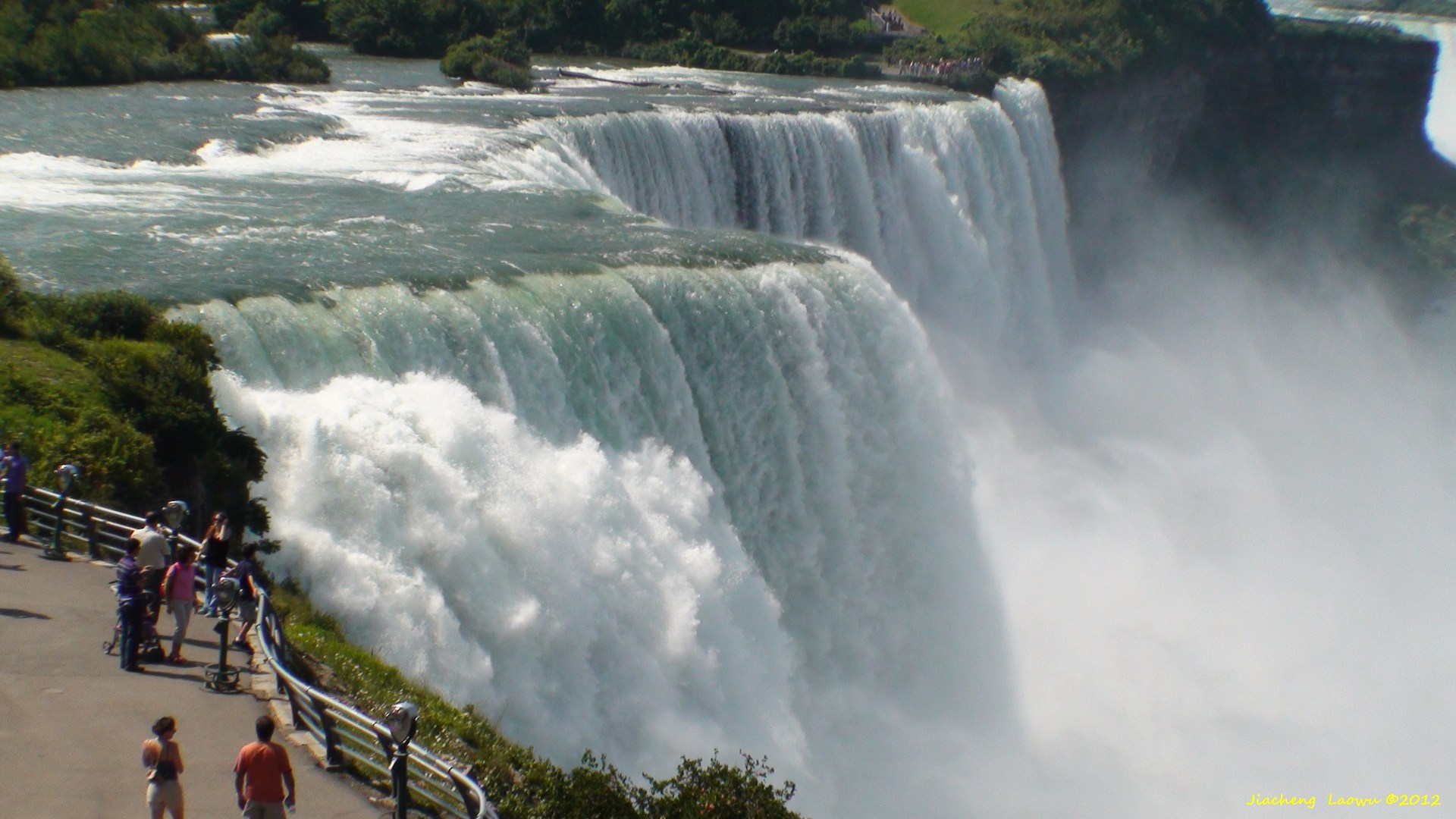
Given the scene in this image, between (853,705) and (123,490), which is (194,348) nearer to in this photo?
(123,490)

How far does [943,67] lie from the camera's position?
40.3 metres

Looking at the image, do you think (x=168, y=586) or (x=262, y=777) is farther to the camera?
(x=168, y=586)

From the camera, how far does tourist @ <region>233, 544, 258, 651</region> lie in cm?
851

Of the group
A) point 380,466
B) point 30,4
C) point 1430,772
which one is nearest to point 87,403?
point 380,466

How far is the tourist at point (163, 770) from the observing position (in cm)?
648

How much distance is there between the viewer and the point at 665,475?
14.7m

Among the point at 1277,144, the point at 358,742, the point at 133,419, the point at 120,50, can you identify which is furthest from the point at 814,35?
the point at 358,742

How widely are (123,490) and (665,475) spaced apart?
567 cm

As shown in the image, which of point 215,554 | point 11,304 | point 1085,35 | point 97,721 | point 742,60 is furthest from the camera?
point 1085,35

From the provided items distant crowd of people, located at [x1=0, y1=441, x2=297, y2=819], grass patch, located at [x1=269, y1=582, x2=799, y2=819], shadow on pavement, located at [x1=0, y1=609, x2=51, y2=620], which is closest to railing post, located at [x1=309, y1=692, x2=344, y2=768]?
distant crowd of people, located at [x1=0, y1=441, x2=297, y2=819]

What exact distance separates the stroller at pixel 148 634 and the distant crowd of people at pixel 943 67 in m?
32.7

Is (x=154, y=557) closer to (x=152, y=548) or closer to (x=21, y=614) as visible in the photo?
(x=152, y=548)

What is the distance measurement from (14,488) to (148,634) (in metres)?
2.39

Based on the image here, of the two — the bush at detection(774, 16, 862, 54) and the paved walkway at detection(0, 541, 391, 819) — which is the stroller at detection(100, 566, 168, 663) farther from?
the bush at detection(774, 16, 862, 54)
